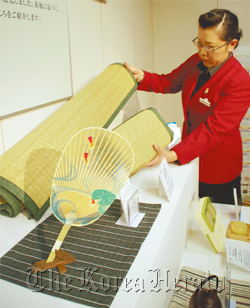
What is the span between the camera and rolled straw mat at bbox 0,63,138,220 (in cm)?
86

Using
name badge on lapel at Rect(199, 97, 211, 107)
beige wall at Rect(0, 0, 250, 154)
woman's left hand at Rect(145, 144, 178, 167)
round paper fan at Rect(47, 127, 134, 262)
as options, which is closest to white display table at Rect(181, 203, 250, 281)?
woman's left hand at Rect(145, 144, 178, 167)

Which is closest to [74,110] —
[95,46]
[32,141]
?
[32,141]

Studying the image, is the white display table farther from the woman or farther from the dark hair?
the dark hair

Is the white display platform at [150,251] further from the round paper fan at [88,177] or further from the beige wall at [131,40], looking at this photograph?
the beige wall at [131,40]

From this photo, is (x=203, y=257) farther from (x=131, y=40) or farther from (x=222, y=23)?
(x=131, y=40)

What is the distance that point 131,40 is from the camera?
2.21 metres

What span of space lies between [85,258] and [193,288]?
0.42 m

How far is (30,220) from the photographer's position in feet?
3.01

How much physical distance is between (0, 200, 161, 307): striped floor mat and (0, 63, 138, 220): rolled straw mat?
0.29 feet

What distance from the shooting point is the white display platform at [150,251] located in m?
0.65

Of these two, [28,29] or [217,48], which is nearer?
[28,29]

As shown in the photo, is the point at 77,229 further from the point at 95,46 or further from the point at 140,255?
the point at 95,46

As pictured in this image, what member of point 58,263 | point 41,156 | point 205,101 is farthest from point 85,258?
point 205,101

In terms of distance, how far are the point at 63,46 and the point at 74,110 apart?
42cm
